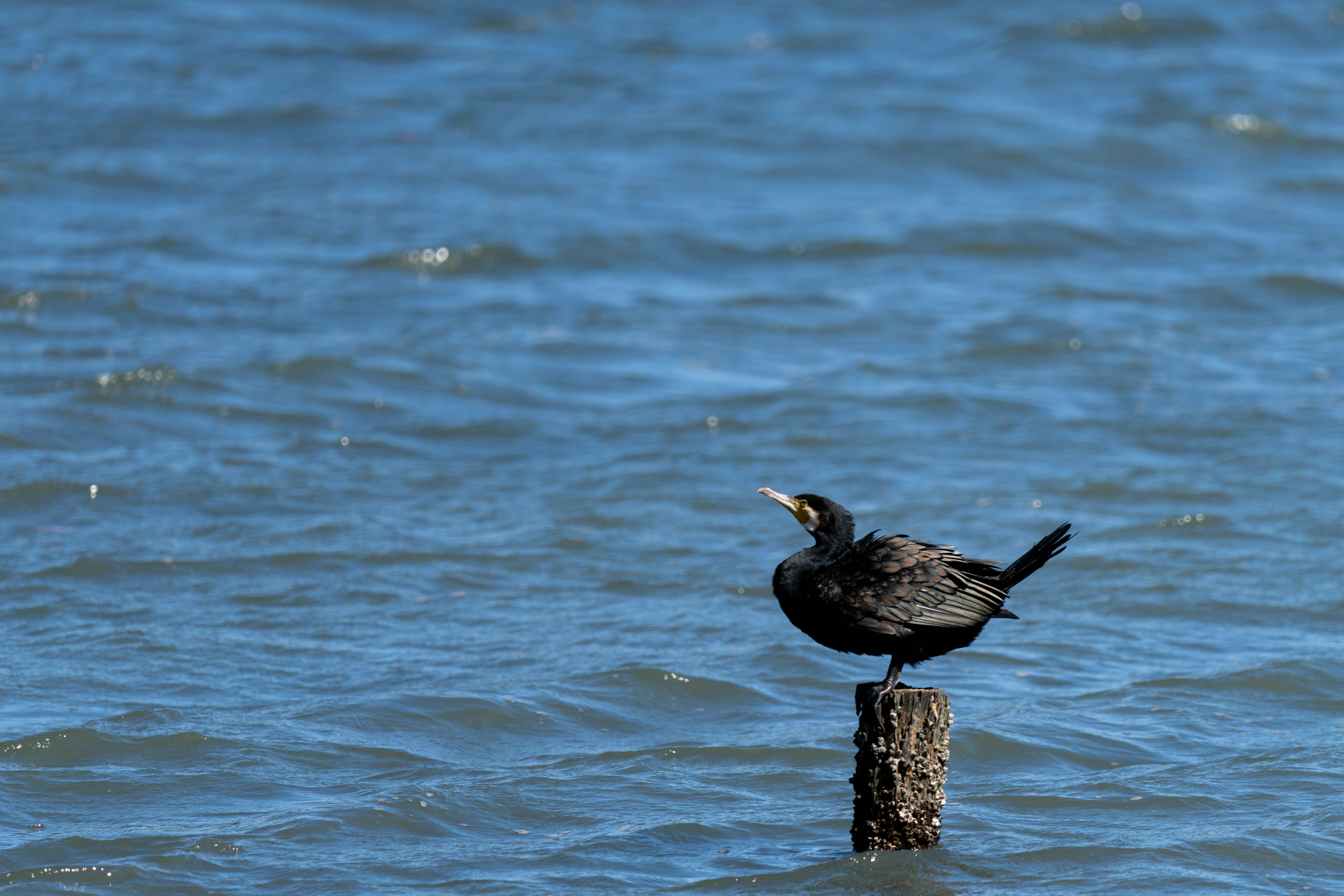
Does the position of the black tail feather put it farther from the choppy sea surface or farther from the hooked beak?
the choppy sea surface

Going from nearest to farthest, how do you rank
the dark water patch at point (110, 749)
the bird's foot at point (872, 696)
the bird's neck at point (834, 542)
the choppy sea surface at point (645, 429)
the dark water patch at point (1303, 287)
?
the bird's foot at point (872, 696)
the bird's neck at point (834, 542)
the choppy sea surface at point (645, 429)
the dark water patch at point (110, 749)
the dark water patch at point (1303, 287)

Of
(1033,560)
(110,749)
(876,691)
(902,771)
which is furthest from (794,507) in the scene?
(110,749)

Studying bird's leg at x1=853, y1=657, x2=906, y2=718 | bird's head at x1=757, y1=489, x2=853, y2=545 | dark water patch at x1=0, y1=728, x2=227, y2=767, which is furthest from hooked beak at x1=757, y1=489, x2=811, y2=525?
dark water patch at x1=0, y1=728, x2=227, y2=767

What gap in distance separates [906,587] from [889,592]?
3.1 inches

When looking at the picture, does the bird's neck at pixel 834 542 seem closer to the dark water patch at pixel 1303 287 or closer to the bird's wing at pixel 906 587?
the bird's wing at pixel 906 587

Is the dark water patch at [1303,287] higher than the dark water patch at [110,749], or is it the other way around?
the dark water patch at [1303,287]

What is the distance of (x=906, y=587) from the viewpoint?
223 inches

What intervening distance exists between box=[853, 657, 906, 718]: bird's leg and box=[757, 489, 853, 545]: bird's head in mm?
502

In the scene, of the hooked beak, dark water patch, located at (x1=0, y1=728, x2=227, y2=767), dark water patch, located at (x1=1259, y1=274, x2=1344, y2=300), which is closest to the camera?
the hooked beak

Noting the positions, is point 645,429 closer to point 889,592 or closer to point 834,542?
point 834,542

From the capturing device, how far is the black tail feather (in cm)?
563

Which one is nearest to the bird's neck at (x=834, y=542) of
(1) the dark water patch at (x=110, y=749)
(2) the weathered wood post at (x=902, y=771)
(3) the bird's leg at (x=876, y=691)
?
(3) the bird's leg at (x=876, y=691)

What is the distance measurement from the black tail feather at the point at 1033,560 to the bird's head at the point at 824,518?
58cm

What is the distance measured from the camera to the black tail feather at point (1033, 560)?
5.63m
